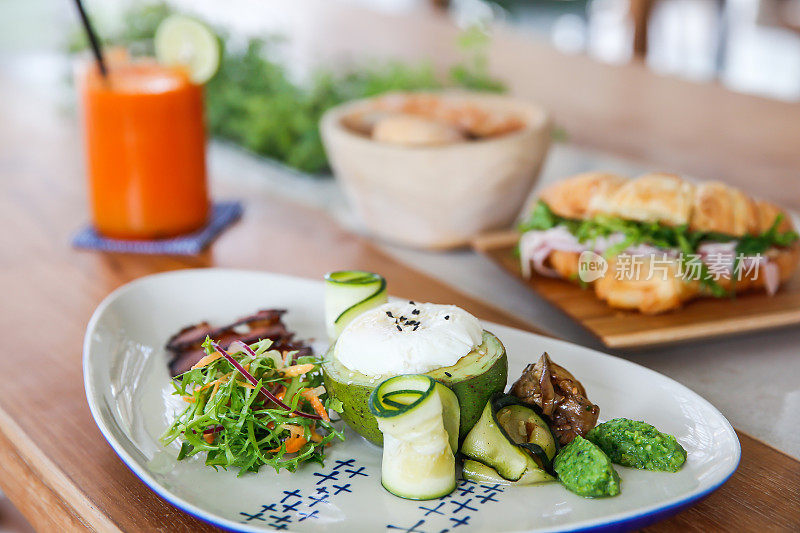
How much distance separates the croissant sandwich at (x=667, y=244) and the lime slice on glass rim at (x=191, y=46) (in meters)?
0.84

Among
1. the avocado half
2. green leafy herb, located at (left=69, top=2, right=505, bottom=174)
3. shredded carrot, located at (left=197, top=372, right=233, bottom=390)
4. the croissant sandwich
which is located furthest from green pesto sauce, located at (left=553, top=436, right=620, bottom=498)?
green leafy herb, located at (left=69, top=2, right=505, bottom=174)

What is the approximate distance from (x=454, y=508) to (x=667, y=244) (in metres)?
0.83

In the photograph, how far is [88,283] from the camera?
1764 millimetres

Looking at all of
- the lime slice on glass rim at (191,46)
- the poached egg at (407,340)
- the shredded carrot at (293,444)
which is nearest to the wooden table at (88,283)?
the shredded carrot at (293,444)

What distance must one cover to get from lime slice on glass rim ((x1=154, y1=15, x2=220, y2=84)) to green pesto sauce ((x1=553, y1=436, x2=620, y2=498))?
4.16 ft

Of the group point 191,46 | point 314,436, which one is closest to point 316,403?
point 314,436

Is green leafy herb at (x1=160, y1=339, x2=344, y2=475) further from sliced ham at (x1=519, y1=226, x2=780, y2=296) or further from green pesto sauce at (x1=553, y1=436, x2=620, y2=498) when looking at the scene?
sliced ham at (x1=519, y1=226, x2=780, y2=296)

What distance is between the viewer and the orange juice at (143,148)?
1810mm

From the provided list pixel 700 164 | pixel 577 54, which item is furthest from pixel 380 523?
pixel 577 54

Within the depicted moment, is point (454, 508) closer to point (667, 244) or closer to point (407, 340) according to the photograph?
point (407, 340)

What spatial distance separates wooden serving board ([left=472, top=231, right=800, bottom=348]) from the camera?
142 centimetres

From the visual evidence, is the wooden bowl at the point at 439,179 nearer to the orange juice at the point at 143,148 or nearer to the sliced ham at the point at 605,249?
the sliced ham at the point at 605,249

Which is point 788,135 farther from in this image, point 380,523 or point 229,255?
point 380,523

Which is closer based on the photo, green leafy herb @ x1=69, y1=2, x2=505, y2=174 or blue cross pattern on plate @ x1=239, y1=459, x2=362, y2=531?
blue cross pattern on plate @ x1=239, y1=459, x2=362, y2=531
